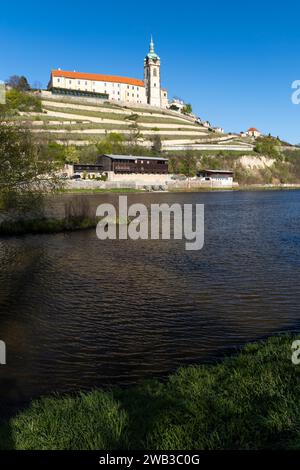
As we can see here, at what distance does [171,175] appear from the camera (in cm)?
12006

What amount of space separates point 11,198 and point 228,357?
19.2m

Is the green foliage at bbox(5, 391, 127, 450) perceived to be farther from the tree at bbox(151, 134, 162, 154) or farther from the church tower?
the church tower

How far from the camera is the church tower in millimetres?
188250

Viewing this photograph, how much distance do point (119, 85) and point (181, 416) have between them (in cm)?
19117

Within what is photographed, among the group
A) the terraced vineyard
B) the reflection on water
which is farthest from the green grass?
the reflection on water

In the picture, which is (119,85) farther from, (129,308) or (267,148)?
(129,308)

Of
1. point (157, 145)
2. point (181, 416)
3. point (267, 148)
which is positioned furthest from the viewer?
point (267, 148)

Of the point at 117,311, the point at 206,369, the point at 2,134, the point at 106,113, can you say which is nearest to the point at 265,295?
the point at 117,311

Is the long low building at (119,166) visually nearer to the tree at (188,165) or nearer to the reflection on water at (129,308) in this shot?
the tree at (188,165)

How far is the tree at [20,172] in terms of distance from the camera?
71.8 ft

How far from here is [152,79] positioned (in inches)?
7436

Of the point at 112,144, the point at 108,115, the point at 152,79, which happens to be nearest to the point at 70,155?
the point at 112,144
